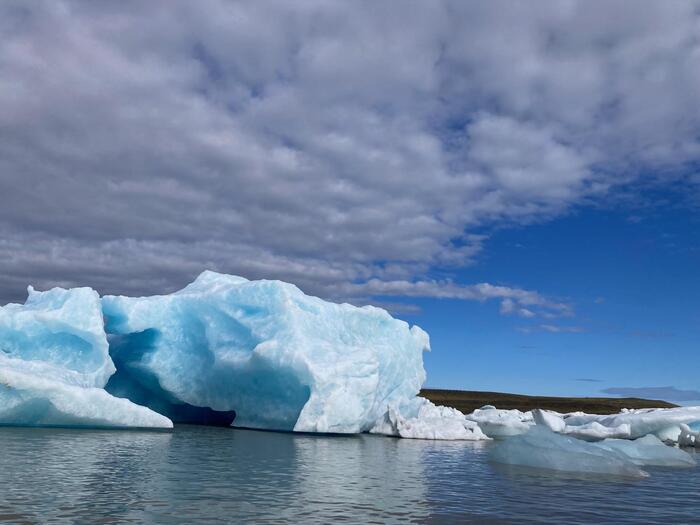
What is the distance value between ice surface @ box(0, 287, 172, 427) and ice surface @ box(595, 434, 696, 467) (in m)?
13.1

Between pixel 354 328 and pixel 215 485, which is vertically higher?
pixel 354 328

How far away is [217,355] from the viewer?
2223 centimetres

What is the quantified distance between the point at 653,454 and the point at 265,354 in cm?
1127

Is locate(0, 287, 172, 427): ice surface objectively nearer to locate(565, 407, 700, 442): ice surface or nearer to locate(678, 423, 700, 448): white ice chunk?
locate(565, 407, 700, 442): ice surface

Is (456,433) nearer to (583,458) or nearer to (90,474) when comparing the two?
(583,458)

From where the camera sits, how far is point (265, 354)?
67.2 feet

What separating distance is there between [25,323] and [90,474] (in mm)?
12131

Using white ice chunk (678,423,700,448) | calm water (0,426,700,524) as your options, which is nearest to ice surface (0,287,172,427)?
calm water (0,426,700,524)

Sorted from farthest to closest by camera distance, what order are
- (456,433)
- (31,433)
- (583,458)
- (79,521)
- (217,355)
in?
(456,433), (217,355), (31,433), (583,458), (79,521)

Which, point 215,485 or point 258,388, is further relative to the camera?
point 258,388

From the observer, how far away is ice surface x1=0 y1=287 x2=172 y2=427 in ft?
59.8

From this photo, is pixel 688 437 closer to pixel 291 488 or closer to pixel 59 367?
pixel 291 488

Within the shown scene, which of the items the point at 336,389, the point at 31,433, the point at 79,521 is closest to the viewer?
the point at 79,521

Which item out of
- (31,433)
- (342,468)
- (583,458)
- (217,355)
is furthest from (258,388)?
(583,458)
